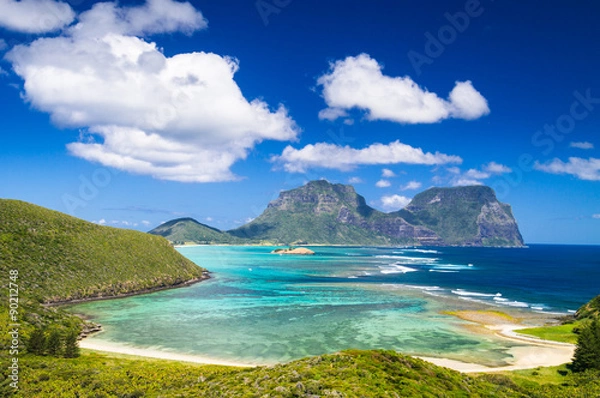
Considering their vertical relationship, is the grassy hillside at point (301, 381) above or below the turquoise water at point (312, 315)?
above

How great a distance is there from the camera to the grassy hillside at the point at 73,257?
75.4m

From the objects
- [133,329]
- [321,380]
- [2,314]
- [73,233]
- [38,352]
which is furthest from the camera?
[73,233]

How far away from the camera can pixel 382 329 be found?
61.2 m

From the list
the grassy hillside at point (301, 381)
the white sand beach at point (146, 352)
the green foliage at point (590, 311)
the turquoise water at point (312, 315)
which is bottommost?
the turquoise water at point (312, 315)

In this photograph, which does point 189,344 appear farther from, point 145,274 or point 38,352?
point 145,274

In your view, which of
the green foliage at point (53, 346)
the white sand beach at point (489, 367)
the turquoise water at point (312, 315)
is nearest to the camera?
the green foliage at point (53, 346)

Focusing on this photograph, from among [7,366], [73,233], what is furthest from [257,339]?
[73,233]

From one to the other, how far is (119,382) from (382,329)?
42593 millimetres

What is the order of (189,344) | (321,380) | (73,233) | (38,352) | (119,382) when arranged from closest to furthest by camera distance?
(321,380), (119,382), (38,352), (189,344), (73,233)

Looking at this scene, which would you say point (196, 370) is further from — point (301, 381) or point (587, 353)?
point (587, 353)

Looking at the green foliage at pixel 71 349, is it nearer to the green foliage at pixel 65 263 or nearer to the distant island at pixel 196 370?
the distant island at pixel 196 370

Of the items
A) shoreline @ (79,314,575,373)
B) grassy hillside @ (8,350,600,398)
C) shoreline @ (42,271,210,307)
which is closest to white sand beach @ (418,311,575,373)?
shoreline @ (79,314,575,373)

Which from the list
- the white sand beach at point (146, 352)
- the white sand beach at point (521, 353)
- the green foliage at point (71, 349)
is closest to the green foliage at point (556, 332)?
the white sand beach at point (521, 353)

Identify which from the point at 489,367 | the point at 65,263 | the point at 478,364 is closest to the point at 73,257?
the point at 65,263
